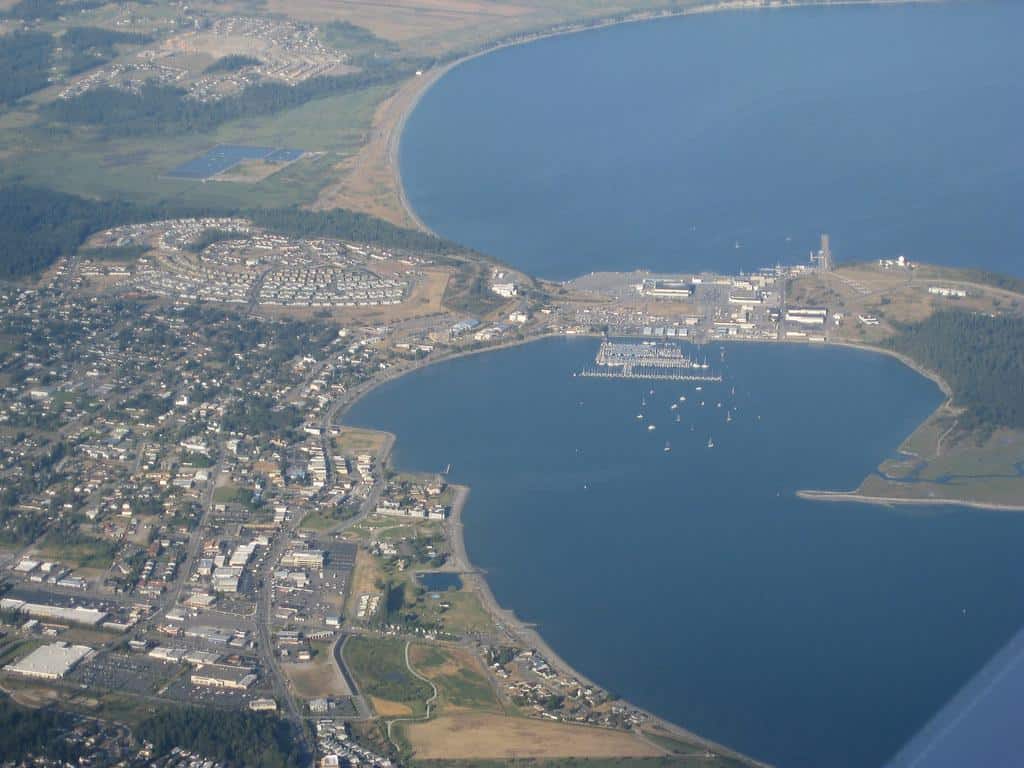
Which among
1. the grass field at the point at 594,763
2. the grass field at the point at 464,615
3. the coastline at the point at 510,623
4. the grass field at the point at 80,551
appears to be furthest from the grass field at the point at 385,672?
the grass field at the point at 80,551

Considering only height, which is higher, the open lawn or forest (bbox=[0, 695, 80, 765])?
the open lawn

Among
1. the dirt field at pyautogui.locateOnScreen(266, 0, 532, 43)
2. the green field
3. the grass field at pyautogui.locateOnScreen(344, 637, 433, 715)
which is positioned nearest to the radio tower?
the green field

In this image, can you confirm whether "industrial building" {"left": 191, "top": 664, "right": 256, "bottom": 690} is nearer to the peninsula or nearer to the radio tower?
the peninsula

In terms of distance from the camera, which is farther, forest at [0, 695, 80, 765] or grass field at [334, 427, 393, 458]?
grass field at [334, 427, 393, 458]

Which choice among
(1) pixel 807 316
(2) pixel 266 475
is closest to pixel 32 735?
(2) pixel 266 475

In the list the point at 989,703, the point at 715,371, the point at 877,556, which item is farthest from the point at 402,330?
the point at 989,703

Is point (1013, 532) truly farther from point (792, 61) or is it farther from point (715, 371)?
point (792, 61)
